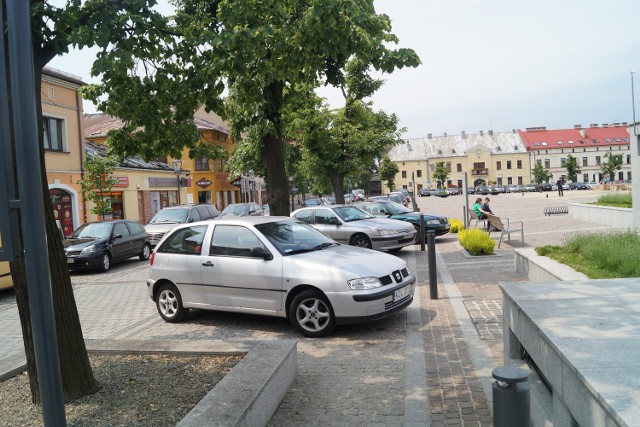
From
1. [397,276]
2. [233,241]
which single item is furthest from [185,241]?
[397,276]

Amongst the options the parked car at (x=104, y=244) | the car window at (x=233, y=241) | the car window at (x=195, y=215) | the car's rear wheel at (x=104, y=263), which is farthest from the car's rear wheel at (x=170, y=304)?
the car window at (x=195, y=215)

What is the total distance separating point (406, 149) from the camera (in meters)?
124

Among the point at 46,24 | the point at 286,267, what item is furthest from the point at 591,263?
the point at 46,24

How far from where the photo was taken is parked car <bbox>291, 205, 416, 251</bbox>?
49.4 ft

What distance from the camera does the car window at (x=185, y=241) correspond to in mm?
8367

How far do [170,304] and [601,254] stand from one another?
643 centimetres

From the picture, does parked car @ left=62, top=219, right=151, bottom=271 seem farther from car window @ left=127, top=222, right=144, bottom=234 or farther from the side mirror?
the side mirror

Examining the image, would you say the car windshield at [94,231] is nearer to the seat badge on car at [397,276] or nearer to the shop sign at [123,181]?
the seat badge on car at [397,276]

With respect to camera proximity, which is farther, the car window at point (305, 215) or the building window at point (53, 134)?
the building window at point (53, 134)

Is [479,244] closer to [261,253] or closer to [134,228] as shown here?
[261,253]

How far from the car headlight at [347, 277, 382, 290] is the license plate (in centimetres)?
33

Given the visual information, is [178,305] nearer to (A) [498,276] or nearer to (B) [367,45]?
(B) [367,45]

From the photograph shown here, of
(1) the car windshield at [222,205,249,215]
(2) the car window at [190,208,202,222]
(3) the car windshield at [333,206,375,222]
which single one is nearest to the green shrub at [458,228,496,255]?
(3) the car windshield at [333,206,375,222]

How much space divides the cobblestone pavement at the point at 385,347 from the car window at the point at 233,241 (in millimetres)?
1131
